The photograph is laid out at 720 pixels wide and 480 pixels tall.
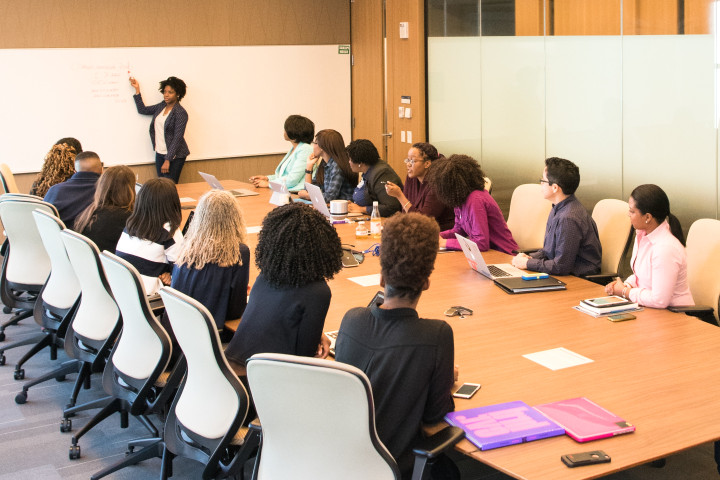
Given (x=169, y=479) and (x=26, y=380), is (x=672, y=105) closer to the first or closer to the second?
(x=169, y=479)

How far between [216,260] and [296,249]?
62 centimetres

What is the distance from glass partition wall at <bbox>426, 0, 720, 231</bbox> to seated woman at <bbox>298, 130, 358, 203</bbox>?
5.96ft

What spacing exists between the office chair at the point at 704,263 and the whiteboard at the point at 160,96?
6.25 m

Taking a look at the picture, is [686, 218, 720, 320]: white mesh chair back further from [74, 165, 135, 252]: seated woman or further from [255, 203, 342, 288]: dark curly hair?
[74, 165, 135, 252]: seated woman

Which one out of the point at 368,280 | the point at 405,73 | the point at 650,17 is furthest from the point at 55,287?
the point at 405,73

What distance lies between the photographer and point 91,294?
3.75 meters

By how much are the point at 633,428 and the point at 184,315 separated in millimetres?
1458

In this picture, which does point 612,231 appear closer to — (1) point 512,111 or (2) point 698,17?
(2) point 698,17

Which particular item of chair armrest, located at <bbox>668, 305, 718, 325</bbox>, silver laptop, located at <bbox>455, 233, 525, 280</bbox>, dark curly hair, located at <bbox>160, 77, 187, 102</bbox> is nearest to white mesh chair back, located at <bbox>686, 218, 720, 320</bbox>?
chair armrest, located at <bbox>668, 305, 718, 325</bbox>

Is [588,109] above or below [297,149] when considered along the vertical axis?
above

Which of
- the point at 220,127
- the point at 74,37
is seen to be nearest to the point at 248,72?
the point at 220,127

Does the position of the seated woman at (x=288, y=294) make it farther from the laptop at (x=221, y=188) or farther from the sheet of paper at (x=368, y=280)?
the laptop at (x=221, y=188)

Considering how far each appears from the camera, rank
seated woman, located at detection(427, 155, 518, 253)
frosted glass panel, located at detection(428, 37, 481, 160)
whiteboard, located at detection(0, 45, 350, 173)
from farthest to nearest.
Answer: whiteboard, located at detection(0, 45, 350, 173)
frosted glass panel, located at detection(428, 37, 481, 160)
seated woman, located at detection(427, 155, 518, 253)

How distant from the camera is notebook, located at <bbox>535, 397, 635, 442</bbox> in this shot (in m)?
2.31
